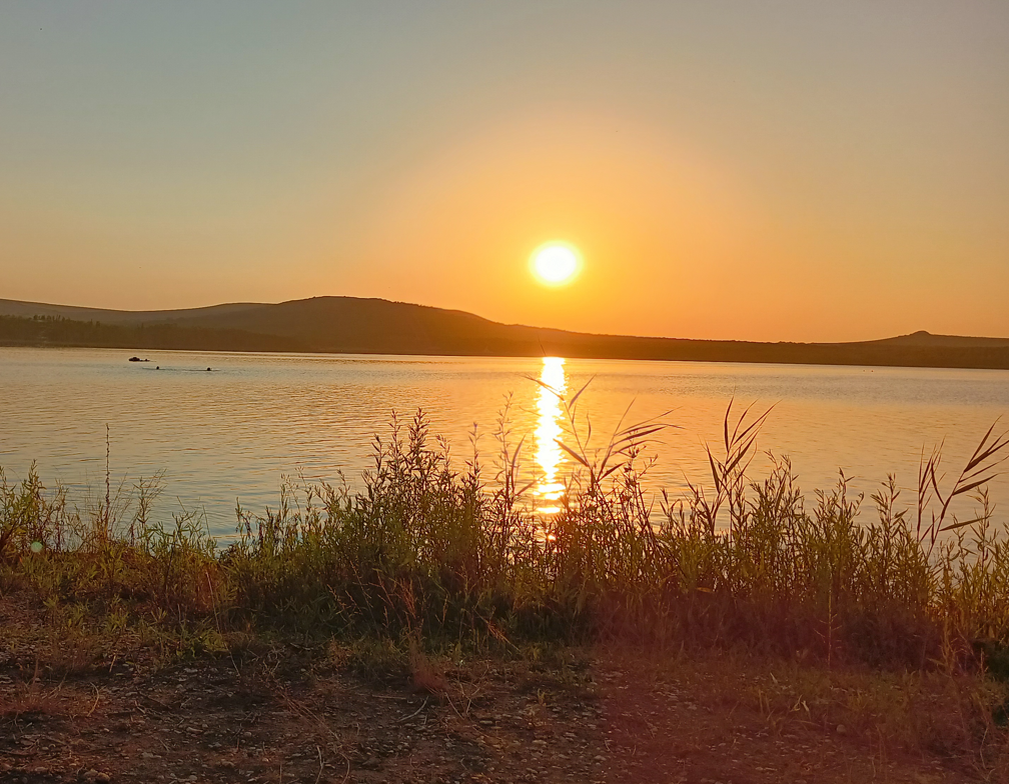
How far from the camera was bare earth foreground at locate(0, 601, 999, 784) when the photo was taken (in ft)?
12.5

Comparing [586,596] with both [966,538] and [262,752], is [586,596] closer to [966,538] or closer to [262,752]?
[262,752]

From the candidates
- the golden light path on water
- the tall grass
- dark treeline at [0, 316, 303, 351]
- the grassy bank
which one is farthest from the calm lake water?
dark treeline at [0, 316, 303, 351]

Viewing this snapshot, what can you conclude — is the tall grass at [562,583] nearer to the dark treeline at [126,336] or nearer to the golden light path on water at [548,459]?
the golden light path on water at [548,459]

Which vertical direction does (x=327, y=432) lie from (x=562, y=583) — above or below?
below

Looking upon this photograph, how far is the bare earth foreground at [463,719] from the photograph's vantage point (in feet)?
12.5

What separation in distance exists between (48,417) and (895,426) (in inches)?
1069

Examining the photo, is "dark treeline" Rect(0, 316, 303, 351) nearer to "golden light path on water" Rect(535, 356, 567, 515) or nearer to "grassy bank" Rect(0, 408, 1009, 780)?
"golden light path on water" Rect(535, 356, 567, 515)

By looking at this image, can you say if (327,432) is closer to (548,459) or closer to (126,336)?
(548,459)

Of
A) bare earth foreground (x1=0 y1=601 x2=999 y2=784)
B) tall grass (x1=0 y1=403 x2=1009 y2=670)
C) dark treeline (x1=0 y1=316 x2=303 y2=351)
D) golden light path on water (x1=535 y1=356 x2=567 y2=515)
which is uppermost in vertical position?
dark treeline (x1=0 y1=316 x2=303 y2=351)

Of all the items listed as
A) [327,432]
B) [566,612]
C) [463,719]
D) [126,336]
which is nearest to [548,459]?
[327,432]

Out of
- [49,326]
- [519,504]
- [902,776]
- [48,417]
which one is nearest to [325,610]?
[902,776]

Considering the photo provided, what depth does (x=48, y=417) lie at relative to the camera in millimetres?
24469

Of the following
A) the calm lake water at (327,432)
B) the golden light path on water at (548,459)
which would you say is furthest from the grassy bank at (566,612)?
the calm lake water at (327,432)

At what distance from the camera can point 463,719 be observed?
14.1 ft
